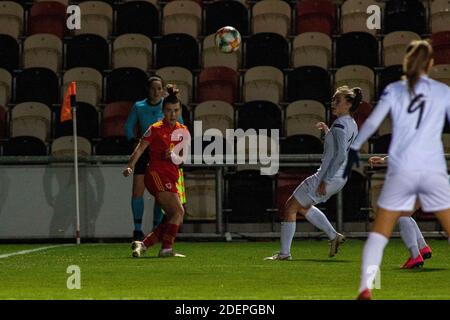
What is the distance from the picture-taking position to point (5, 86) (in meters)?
18.5

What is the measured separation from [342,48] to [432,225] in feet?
12.1

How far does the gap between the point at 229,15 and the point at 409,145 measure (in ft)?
40.6

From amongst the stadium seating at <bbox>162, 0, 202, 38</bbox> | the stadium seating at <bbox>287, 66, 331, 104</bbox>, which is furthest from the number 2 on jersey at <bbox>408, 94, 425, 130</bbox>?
the stadium seating at <bbox>162, 0, 202, 38</bbox>

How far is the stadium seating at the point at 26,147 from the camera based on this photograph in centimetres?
1692

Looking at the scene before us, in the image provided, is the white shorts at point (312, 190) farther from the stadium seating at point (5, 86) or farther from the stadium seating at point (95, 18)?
the stadium seating at point (95, 18)

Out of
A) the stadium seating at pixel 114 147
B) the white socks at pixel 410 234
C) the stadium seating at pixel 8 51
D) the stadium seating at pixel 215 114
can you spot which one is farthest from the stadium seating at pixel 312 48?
the white socks at pixel 410 234

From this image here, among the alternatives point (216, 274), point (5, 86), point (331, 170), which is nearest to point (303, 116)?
point (5, 86)

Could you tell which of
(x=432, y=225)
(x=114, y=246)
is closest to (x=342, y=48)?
(x=432, y=225)

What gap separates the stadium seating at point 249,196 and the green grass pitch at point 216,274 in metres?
1.44

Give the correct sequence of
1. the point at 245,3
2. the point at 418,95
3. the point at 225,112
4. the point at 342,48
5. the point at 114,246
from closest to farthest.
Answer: the point at 418,95 < the point at 114,246 < the point at 225,112 < the point at 342,48 < the point at 245,3

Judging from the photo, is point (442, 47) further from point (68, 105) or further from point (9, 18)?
point (9, 18)

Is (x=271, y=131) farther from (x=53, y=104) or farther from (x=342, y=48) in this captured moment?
(x=53, y=104)

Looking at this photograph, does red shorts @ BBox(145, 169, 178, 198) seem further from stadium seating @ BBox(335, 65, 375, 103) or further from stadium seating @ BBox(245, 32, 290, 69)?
stadium seating @ BBox(245, 32, 290, 69)

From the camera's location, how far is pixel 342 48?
60.9 feet
